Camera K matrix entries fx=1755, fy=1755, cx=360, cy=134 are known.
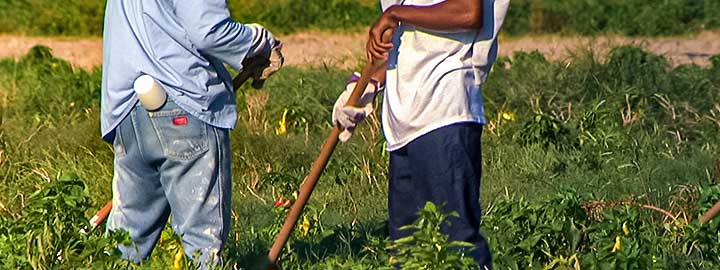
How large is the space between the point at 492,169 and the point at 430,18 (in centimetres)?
300

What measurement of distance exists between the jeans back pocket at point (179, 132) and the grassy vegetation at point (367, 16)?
907 cm

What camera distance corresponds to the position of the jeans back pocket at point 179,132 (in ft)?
18.2

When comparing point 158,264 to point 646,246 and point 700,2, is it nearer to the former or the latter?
point 646,246

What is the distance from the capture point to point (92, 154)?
829cm

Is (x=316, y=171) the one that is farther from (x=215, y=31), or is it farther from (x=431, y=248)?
(x=431, y=248)

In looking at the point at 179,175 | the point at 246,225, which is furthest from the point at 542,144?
the point at 179,175

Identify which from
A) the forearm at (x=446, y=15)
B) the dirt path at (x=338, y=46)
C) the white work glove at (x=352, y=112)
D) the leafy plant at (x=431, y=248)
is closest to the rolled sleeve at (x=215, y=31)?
the white work glove at (x=352, y=112)

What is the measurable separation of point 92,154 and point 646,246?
3.36 meters

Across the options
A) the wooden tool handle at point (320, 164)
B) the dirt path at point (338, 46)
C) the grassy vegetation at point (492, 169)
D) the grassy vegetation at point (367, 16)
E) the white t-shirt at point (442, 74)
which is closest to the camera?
the white t-shirt at point (442, 74)

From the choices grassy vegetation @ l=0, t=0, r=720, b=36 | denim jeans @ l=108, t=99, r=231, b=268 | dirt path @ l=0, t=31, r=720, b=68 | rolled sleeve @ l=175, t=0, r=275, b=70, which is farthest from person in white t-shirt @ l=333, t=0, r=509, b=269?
grassy vegetation @ l=0, t=0, r=720, b=36

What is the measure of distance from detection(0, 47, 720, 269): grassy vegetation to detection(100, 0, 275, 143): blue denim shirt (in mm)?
406

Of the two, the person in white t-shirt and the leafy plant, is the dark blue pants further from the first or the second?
the leafy plant

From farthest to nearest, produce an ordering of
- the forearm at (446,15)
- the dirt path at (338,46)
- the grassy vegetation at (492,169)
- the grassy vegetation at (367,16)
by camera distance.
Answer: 1. the grassy vegetation at (367,16)
2. the dirt path at (338,46)
3. the grassy vegetation at (492,169)
4. the forearm at (446,15)

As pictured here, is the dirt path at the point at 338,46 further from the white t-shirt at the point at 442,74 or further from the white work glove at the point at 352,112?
the white t-shirt at the point at 442,74
